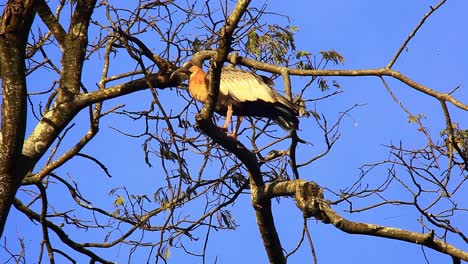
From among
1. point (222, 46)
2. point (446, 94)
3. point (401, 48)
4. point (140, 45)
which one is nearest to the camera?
point (222, 46)

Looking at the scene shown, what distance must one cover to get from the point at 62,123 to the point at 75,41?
1.98 ft

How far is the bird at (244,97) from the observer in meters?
6.11

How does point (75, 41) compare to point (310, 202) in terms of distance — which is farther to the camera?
point (75, 41)

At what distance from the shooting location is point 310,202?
4.27m

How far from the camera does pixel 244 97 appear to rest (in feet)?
21.3

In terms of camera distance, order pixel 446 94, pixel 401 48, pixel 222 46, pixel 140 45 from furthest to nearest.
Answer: pixel 140 45 < pixel 401 48 < pixel 446 94 < pixel 222 46

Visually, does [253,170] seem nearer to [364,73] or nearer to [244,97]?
[364,73]

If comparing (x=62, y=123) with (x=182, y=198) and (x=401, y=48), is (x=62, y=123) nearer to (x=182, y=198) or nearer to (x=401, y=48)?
(x=182, y=198)

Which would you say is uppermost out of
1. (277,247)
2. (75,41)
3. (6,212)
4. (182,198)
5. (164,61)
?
(164,61)

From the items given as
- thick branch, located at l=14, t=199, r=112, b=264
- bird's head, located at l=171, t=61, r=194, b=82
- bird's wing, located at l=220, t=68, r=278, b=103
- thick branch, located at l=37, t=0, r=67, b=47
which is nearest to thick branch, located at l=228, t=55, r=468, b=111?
bird's head, located at l=171, t=61, r=194, b=82

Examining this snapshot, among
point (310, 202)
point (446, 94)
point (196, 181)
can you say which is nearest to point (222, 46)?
point (310, 202)

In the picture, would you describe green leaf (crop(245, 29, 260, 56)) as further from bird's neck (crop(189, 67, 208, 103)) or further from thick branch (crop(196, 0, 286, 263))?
thick branch (crop(196, 0, 286, 263))

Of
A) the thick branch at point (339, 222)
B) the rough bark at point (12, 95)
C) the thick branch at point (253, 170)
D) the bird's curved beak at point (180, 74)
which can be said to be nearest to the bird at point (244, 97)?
the bird's curved beak at point (180, 74)

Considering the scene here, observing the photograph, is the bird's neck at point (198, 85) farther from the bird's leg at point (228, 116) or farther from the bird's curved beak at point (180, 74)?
the bird's curved beak at point (180, 74)
